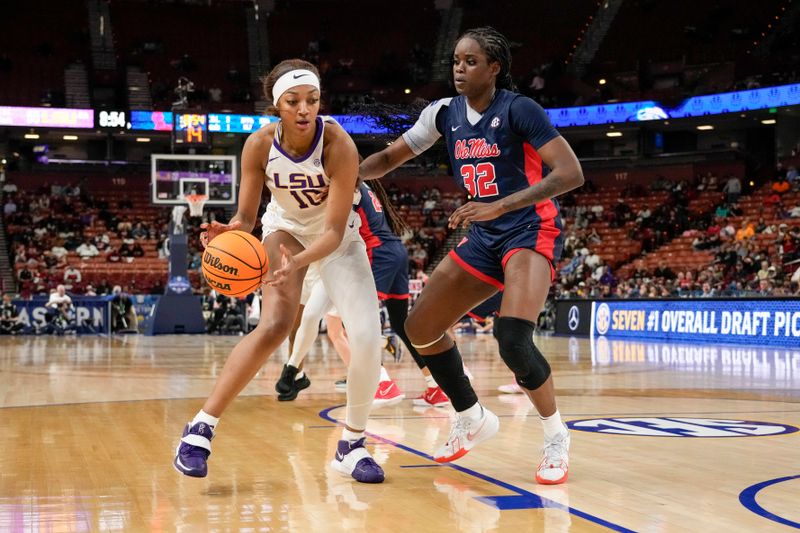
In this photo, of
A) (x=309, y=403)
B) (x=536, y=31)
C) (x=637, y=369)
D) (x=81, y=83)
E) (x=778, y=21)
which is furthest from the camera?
(x=536, y=31)

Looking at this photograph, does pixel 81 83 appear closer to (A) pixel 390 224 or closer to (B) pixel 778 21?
(B) pixel 778 21

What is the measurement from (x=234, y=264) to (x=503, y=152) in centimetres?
149

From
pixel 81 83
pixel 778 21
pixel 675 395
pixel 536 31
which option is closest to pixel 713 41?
pixel 778 21

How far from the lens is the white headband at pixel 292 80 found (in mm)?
4426

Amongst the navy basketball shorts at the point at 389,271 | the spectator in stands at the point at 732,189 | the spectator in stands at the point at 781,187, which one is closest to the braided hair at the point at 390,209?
the navy basketball shorts at the point at 389,271

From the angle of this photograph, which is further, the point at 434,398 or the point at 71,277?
the point at 71,277

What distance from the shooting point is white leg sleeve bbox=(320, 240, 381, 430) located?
15.0 ft

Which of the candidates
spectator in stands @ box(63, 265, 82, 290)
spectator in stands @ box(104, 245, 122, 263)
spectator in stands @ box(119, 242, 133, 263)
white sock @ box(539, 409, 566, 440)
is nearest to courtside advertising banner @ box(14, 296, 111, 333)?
spectator in stands @ box(63, 265, 82, 290)

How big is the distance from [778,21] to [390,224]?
2904 centimetres

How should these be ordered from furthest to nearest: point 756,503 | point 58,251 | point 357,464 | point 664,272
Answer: point 58,251
point 664,272
point 357,464
point 756,503

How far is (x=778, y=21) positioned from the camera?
3269 cm

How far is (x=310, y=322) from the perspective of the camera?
7703mm

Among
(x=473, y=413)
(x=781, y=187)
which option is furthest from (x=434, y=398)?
(x=781, y=187)

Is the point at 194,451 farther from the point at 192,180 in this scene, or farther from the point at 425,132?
the point at 192,180
